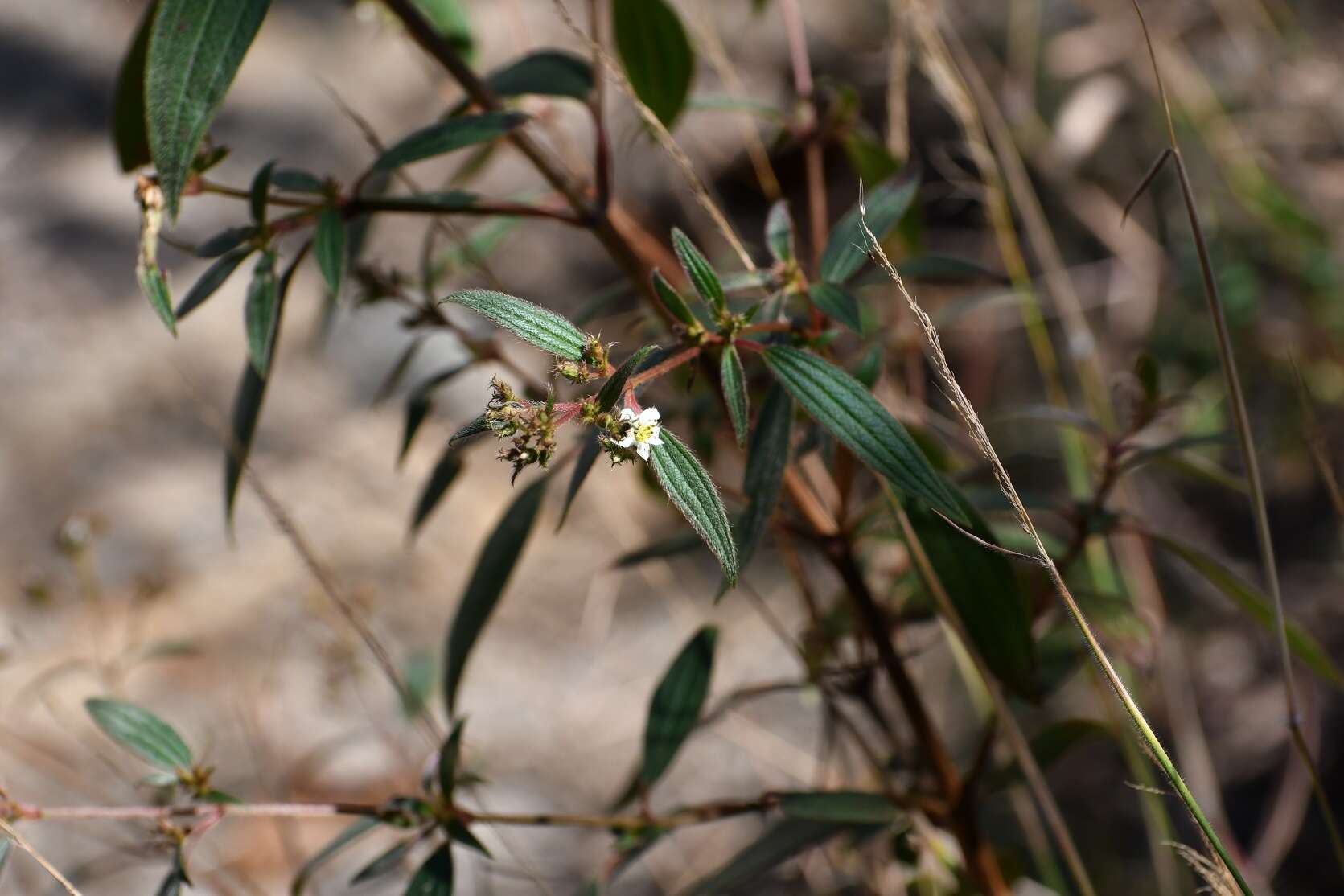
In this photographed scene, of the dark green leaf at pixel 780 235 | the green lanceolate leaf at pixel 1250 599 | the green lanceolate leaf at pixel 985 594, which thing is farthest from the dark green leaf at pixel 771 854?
the dark green leaf at pixel 780 235

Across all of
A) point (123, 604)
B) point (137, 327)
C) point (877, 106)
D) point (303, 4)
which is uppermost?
point (303, 4)

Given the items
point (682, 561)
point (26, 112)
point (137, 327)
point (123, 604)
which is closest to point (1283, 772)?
point (682, 561)

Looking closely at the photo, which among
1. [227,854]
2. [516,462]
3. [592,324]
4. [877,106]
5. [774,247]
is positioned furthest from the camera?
[877,106]

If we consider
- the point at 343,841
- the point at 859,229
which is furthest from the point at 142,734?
the point at 859,229

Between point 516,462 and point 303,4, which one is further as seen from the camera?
point 303,4

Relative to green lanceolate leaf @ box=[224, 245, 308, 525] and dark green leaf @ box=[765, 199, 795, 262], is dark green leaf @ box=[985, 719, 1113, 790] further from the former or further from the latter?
green lanceolate leaf @ box=[224, 245, 308, 525]

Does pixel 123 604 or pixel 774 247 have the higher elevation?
pixel 123 604

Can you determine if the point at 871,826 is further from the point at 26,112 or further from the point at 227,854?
the point at 26,112
